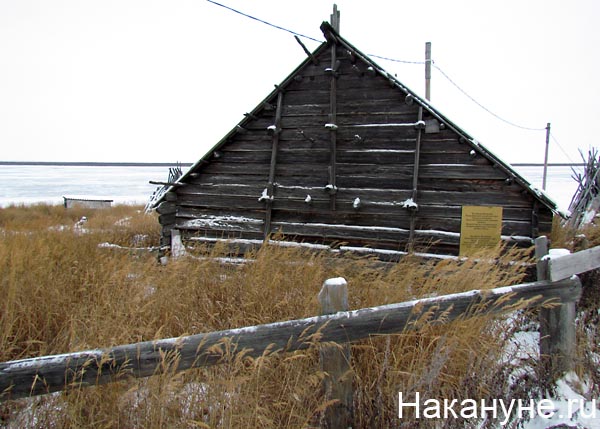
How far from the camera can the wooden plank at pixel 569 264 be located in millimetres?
3537

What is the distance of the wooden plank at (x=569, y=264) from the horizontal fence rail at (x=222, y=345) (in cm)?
48

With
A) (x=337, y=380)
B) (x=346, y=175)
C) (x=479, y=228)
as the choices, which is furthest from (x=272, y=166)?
(x=337, y=380)

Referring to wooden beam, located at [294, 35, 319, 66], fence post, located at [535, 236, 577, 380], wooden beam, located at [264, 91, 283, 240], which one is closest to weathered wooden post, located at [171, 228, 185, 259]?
wooden beam, located at [264, 91, 283, 240]

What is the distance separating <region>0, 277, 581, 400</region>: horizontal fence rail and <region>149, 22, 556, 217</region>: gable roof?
3.67 m

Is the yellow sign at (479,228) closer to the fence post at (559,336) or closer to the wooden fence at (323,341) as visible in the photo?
the fence post at (559,336)

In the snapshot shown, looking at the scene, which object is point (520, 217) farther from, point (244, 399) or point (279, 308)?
point (244, 399)

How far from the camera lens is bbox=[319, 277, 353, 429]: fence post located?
2.53 m

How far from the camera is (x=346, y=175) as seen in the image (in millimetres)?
7699

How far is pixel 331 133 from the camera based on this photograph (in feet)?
25.3

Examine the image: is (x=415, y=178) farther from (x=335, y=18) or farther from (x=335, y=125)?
(x=335, y=18)

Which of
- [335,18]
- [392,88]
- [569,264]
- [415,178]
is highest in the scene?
[335,18]

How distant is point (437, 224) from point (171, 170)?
22827mm

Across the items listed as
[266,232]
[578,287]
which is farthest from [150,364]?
[266,232]

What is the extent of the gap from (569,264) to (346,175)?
15.2ft
